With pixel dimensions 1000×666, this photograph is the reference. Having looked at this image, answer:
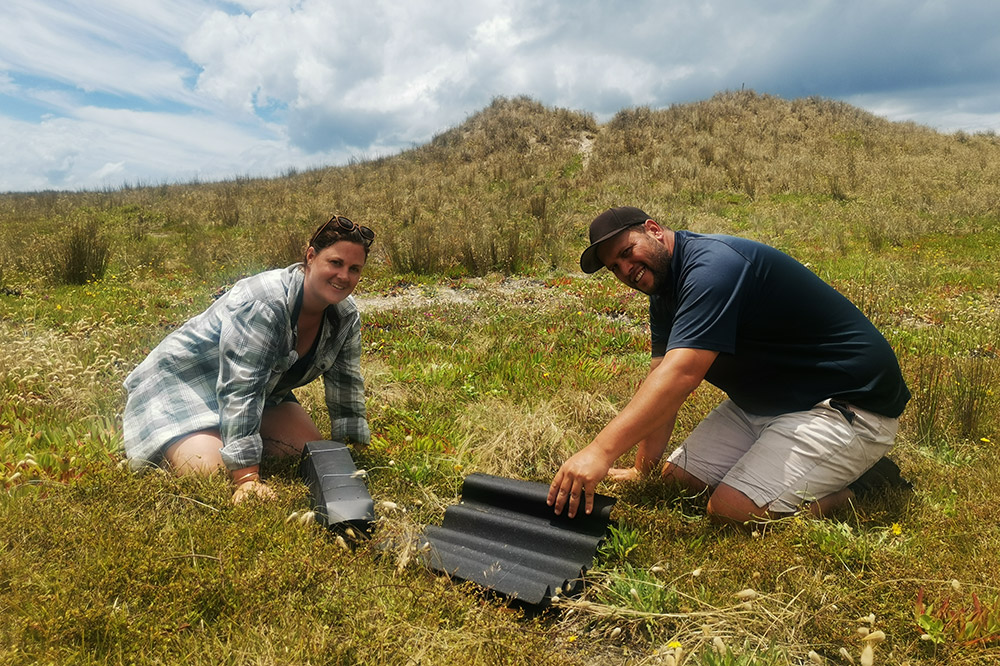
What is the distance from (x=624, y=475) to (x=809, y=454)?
2.92 ft

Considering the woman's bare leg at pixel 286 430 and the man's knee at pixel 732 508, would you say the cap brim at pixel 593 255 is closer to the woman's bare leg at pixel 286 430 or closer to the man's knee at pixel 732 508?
the man's knee at pixel 732 508

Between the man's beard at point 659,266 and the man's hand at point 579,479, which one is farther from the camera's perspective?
the man's beard at point 659,266

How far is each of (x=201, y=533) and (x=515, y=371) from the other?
8.80 ft

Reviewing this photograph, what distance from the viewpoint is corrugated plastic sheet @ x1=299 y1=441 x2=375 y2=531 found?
256 centimetres

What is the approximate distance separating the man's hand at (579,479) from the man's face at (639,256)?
801mm

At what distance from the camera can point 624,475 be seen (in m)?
3.32

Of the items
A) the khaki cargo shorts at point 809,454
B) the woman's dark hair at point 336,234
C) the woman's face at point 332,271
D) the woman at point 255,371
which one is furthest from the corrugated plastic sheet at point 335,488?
the khaki cargo shorts at point 809,454

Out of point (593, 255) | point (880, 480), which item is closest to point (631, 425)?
point (593, 255)

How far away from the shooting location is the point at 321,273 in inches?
125

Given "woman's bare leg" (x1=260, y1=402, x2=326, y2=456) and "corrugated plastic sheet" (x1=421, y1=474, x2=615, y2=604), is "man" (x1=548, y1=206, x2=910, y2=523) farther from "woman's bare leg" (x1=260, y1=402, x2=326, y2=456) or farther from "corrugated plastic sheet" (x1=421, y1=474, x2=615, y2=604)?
"woman's bare leg" (x1=260, y1=402, x2=326, y2=456)

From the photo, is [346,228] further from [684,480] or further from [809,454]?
[809,454]

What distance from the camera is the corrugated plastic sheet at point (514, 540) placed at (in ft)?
7.81

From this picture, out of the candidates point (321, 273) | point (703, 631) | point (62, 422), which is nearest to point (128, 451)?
point (62, 422)

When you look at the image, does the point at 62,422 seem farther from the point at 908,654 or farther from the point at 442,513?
the point at 908,654
